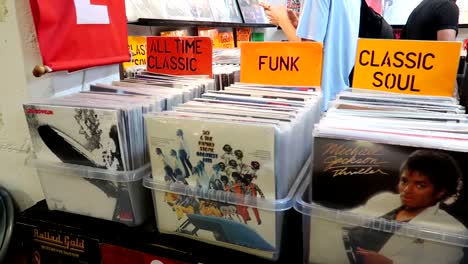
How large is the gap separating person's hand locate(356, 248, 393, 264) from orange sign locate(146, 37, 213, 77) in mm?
756

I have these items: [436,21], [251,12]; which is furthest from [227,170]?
[251,12]

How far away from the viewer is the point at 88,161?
33.3 inches

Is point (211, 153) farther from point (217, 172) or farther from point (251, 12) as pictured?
point (251, 12)

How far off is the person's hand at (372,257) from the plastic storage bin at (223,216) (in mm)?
155

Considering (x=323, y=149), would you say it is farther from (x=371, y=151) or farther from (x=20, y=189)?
(x=20, y=189)

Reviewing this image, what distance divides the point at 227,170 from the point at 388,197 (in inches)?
11.6

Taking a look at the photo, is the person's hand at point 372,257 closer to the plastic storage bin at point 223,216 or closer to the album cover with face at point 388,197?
the album cover with face at point 388,197

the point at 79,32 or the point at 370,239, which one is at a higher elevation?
the point at 79,32

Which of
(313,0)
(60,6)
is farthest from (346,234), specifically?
(313,0)

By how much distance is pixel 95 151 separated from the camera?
83 cm

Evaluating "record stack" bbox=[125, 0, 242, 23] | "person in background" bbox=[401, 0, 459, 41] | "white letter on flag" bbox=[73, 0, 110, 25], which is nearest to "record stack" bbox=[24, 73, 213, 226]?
"white letter on flag" bbox=[73, 0, 110, 25]

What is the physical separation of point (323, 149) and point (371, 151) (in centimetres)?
8

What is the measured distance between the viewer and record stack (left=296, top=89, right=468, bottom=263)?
0.60 m

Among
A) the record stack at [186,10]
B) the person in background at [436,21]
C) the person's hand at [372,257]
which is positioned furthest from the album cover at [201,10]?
the person's hand at [372,257]
